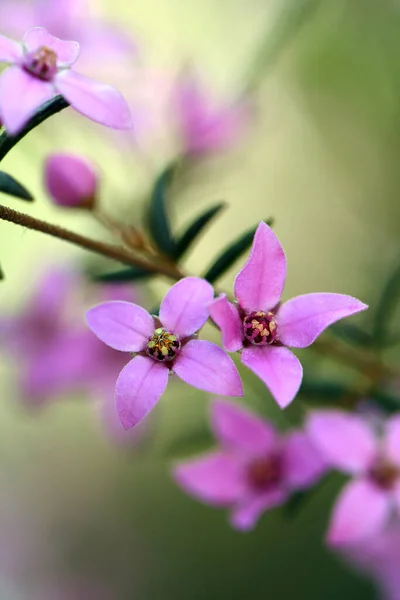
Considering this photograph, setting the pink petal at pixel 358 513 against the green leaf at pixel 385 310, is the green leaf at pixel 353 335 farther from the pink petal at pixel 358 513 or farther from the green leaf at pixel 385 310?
the pink petal at pixel 358 513

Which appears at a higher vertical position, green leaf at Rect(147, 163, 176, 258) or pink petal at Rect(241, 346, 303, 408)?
pink petal at Rect(241, 346, 303, 408)

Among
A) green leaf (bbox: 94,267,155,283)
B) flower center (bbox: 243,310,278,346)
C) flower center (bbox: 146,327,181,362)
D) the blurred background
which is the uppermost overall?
flower center (bbox: 243,310,278,346)

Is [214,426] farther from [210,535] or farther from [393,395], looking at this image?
[210,535]

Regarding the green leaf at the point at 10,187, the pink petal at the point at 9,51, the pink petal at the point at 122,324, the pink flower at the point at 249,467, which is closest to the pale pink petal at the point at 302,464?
the pink flower at the point at 249,467

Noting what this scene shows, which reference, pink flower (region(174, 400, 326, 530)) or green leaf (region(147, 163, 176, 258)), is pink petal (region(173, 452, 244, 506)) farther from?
green leaf (region(147, 163, 176, 258))

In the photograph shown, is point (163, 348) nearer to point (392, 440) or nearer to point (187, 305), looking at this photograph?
point (187, 305)

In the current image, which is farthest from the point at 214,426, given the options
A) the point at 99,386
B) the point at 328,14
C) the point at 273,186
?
the point at 273,186

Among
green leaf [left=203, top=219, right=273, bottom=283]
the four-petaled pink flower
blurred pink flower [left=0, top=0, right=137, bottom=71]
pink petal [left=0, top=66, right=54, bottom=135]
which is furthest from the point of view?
blurred pink flower [left=0, top=0, right=137, bottom=71]

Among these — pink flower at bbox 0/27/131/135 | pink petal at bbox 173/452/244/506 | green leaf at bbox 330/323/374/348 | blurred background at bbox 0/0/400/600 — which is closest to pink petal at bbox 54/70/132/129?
pink flower at bbox 0/27/131/135
